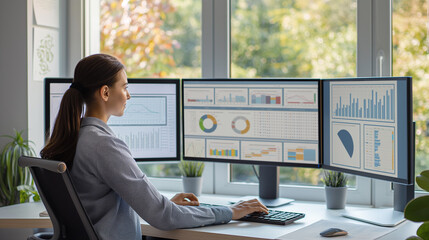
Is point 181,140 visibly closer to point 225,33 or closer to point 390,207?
point 225,33

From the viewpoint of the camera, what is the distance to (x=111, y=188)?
165cm

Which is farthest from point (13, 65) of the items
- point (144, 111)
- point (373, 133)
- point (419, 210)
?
point (419, 210)

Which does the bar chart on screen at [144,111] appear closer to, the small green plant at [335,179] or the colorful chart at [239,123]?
the colorful chart at [239,123]

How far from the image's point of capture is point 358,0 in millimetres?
2344

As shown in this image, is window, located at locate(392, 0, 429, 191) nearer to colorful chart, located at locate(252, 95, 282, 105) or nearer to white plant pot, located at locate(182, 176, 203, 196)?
colorful chart, located at locate(252, 95, 282, 105)

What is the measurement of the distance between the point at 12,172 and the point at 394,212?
1.70m

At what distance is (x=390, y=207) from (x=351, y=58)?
26.7 inches

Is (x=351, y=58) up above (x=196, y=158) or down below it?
above

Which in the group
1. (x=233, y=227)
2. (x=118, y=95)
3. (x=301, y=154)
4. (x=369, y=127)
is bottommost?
(x=233, y=227)

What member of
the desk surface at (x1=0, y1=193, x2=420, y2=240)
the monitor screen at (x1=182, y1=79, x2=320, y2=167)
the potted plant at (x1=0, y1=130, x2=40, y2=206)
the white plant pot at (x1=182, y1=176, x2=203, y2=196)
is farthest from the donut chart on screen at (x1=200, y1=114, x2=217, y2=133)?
the potted plant at (x1=0, y1=130, x2=40, y2=206)

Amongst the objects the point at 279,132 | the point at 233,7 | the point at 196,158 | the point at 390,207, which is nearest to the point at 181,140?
the point at 196,158

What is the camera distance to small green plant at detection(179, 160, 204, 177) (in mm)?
2479

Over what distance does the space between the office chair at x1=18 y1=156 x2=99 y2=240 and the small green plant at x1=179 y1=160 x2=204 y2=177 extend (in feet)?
2.92

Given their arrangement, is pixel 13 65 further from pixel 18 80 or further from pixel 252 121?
pixel 252 121
